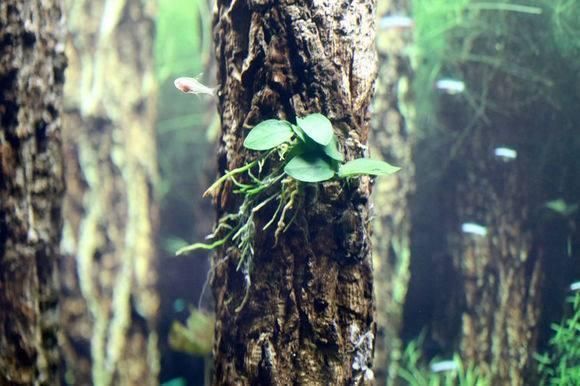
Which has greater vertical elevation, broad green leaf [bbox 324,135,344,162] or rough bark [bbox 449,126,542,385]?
broad green leaf [bbox 324,135,344,162]

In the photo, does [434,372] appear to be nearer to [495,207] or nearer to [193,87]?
[495,207]

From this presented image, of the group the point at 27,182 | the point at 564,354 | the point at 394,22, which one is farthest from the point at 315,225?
the point at 394,22

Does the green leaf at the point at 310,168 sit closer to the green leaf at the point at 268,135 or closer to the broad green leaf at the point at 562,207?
the green leaf at the point at 268,135

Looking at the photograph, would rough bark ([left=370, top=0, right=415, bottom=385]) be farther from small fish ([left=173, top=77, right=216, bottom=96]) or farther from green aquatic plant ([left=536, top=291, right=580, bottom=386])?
small fish ([left=173, top=77, right=216, bottom=96])

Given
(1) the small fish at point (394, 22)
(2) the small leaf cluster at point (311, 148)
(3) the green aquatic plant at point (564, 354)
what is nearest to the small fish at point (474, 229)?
(3) the green aquatic plant at point (564, 354)

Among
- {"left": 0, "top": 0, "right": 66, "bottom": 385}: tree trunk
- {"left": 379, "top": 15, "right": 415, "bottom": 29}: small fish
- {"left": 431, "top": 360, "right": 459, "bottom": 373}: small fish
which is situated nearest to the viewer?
{"left": 0, "top": 0, "right": 66, "bottom": 385}: tree trunk

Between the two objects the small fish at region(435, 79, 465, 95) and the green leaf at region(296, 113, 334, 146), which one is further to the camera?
the small fish at region(435, 79, 465, 95)

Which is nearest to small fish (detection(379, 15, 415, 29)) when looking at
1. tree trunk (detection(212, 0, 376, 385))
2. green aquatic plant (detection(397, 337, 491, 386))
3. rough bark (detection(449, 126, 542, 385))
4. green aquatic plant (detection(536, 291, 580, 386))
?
rough bark (detection(449, 126, 542, 385))

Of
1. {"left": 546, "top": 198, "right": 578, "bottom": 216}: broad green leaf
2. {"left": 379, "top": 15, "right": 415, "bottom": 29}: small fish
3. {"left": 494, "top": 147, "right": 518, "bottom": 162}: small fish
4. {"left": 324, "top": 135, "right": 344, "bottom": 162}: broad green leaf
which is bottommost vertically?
{"left": 546, "top": 198, "right": 578, "bottom": 216}: broad green leaf

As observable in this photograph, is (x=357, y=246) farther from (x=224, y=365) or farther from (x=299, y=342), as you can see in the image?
(x=224, y=365)
